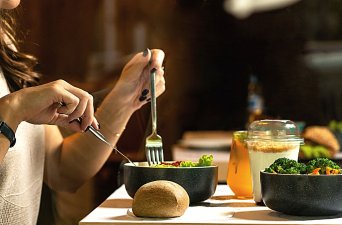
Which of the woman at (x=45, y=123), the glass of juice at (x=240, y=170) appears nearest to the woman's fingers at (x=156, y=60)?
the woman at (x=45, y=123)

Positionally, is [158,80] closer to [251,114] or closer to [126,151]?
[126,151]

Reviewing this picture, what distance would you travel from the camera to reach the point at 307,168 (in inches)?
47.4

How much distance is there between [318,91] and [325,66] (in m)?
0.15

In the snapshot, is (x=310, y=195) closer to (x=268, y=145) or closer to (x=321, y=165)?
(x=321, y=165)

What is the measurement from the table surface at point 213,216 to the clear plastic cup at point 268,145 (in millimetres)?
62

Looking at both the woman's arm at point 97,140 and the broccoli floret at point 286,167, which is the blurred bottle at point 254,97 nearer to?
the woman's arm at point 97,140

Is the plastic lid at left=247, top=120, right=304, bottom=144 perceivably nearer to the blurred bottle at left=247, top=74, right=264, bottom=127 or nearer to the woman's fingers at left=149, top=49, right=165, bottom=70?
the woman's fingers at left=149, top=49, right=165, bottom=70

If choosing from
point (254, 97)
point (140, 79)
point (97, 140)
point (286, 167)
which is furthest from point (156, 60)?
point (254, 97)

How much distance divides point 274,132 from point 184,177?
0.20m

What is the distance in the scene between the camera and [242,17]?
308 centimetres

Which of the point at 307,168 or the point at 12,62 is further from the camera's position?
the point at 12,62

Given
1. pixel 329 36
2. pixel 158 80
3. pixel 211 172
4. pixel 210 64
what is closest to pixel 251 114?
pixel 210 64

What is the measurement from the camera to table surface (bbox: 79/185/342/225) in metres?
1.11

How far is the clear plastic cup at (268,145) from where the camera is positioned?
52.4 inches
